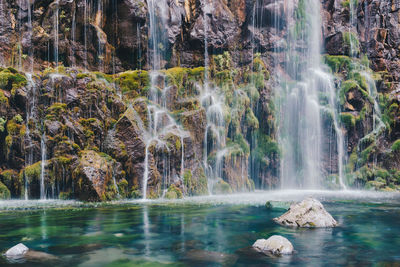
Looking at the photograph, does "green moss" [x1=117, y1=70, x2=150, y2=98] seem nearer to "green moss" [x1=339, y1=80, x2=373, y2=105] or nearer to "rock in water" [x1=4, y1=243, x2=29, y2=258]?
"green moss" [x1=339, y1=80, x2=373, y2=105]

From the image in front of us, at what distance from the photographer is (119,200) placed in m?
19.6

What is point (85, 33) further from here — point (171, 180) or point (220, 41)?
point (171, 180)

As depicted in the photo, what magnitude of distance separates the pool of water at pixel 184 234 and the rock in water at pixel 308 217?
48cm

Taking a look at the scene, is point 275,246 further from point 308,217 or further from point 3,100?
point 3,100

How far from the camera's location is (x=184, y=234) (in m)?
11.7

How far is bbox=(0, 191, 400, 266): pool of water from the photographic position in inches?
347

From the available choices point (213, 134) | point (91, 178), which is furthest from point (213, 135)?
point (91, 178)

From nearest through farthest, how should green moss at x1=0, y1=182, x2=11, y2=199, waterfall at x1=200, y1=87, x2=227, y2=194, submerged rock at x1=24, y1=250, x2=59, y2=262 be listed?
submerged rock at x1=24, y1=250, x2=59, y2=262 → green moss at x1=0, y1=182, x2=11, y2=199 → waterfall at x1=200, y1=87, x2=227, y2=194

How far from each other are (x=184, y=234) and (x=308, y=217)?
4537 millimetres

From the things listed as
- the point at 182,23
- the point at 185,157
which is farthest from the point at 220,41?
the point at 185,157

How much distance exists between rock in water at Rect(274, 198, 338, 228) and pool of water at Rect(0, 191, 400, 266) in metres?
0.48

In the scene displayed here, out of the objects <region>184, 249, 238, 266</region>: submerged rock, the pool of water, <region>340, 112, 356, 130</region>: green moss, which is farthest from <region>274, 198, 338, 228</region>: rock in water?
<region>340, 112, 356, 130</region>: green moss

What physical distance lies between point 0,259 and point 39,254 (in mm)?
893

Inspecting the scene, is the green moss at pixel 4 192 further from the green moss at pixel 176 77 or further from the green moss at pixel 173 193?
the green moss at pixel 176 77
